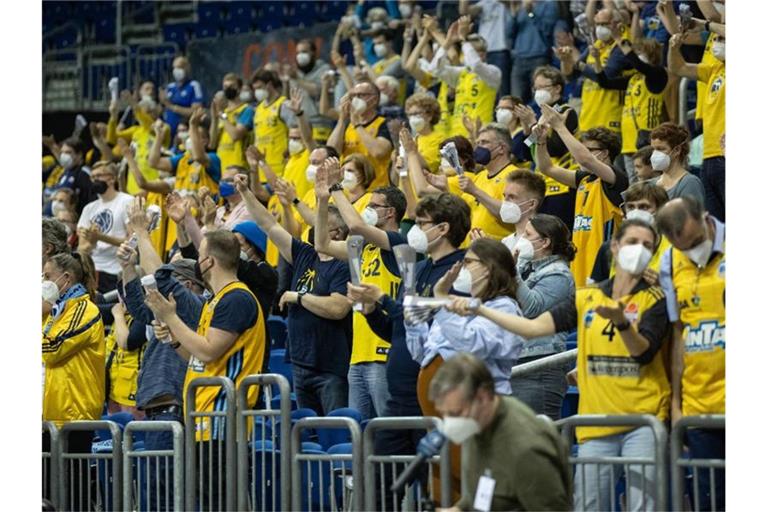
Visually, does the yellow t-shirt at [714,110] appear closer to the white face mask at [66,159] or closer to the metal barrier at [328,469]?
the metal barrier at [328,469]

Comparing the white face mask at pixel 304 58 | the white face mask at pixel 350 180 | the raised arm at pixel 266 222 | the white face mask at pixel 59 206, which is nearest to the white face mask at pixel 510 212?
the raised arm at pixel 266 222

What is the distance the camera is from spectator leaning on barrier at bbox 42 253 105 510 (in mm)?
8625

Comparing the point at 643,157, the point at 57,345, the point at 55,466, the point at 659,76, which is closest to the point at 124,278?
the point at 57,345

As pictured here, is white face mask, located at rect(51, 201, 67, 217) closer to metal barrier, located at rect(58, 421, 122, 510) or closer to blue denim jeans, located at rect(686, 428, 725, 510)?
metal barrier, located at rect(58, 421, 122, 510)

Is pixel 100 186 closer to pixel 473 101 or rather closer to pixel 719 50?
pixel 473 101

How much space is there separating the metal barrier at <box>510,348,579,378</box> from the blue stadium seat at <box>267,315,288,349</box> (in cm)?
326

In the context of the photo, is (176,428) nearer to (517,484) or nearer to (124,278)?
(124,278)

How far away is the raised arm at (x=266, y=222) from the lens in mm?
9320

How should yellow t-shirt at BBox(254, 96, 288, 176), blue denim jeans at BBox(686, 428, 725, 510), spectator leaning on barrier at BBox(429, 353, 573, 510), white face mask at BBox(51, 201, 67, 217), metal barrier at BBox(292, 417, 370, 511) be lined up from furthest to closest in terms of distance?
yellow t-shirt at BBox(254, 96, 288, 176) < white face mask at BBox(51, 201, 67, 217) < metal barrier at BBox(292, 417, 370, 511) < blue denim jeans at BBox(686, 428, 725, 510) < spectator leaning on barrier at BBox(429, 353, 573, 510)

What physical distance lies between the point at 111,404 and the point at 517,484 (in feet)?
18.7

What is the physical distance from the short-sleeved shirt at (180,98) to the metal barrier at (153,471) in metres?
9.88

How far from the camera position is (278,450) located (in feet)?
25.5

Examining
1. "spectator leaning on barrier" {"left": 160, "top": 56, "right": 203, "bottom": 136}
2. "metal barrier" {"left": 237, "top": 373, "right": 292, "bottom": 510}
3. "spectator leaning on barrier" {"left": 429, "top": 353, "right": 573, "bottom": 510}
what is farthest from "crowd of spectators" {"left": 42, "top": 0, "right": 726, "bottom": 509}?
"spectator leaning on barrier" {"left": 160, "top": 56, "right": 203, "bottom": 136}

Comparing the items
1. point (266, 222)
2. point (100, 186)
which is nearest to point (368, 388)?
point (266, 222)
